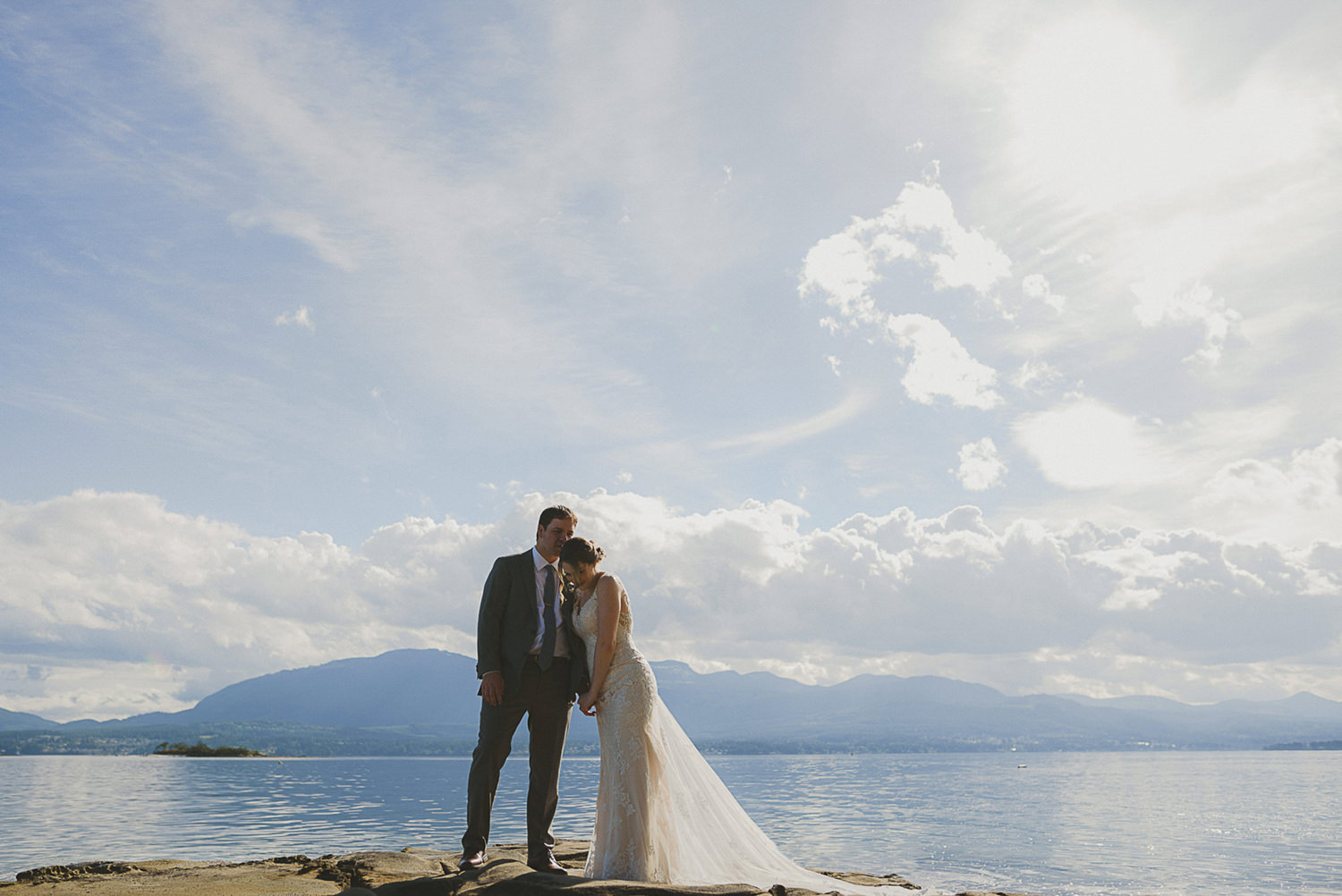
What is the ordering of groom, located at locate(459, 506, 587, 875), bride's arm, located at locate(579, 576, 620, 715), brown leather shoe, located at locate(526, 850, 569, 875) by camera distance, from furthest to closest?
groom, located at locate(459, 506, 587, 875) → bride's arm, located at locate(579, 576, 620, 715) → brown leather shoe, located at locate(526, 850, 569, 875)

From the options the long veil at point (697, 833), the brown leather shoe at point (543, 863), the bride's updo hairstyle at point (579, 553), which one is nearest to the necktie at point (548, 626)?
the bride's updo hairstyle at point (579, 553)

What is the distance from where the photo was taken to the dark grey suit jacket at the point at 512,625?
Answer: 7.34m

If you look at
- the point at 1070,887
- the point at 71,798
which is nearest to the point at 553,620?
the point at 1070,887

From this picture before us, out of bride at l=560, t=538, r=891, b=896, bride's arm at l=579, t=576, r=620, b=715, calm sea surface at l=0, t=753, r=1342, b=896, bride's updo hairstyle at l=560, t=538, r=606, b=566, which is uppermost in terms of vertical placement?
bride's updo hairstyle at l=560, t=538, r=606, b=566

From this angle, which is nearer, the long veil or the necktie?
the long veil

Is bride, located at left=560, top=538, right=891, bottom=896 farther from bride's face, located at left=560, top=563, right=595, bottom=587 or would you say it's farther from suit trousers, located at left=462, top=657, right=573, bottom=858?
suit trousers, located at left=462, top=657, right=573, bottom=858

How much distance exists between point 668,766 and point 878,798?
35.8 m

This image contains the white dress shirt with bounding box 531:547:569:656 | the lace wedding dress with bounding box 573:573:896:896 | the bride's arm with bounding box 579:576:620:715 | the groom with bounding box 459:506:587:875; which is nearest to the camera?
the lace wedding dress with bounding box 573:573:896:896

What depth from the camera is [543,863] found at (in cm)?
710

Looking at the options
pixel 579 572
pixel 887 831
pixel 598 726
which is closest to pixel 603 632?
pixel 579 572

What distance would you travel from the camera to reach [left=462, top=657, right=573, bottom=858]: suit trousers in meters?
7.27

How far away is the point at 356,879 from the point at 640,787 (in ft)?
8.21

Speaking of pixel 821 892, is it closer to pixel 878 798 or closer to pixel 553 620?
pixel 553 620

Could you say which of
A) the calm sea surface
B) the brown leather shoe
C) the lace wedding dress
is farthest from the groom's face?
the calm sea surface
